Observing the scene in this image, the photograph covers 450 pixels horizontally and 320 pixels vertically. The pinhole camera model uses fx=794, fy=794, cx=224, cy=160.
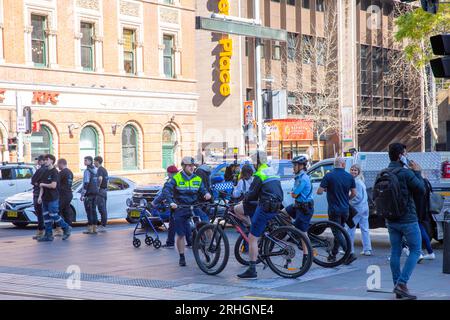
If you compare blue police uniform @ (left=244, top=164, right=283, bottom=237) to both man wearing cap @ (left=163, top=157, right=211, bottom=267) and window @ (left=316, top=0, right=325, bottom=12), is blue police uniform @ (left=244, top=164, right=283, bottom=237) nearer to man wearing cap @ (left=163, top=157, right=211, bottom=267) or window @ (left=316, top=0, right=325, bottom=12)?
man wearing cap @ (left=163, top=157, right=211, bottom=267)

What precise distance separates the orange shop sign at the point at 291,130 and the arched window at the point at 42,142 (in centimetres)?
1850

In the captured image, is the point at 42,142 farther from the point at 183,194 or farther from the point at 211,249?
the point at 211,249

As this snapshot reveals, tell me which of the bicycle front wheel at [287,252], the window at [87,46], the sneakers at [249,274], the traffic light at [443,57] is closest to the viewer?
the traffic light at [443,57]

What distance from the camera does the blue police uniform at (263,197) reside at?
11383 millimetres

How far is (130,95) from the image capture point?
3744cm

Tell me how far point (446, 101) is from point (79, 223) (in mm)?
12458

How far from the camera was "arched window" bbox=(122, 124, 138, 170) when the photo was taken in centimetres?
3772

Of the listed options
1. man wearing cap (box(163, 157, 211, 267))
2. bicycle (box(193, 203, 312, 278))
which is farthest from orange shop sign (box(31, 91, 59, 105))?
bicycle (box(193, 203, 312, 278))

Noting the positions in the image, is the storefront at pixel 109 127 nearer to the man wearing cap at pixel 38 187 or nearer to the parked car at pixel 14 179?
the parked car at pixel 14 179

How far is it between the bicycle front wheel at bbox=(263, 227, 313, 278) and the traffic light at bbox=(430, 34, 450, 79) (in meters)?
2.97

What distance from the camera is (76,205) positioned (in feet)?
70.4

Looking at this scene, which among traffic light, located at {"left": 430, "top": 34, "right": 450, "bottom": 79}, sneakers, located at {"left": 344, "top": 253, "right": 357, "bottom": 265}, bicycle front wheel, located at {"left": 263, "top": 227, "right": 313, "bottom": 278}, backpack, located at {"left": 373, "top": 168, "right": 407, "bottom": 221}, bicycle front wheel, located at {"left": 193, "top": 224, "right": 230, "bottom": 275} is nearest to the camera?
backpack, located at {"left": 373, "top": 168, "right": 407, "bottom": 221}

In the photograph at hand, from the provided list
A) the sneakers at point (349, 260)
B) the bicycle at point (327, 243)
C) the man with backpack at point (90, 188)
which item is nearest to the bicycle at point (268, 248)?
the bicycle at point (327, 243)

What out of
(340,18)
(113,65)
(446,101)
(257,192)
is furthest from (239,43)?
(257,192)
